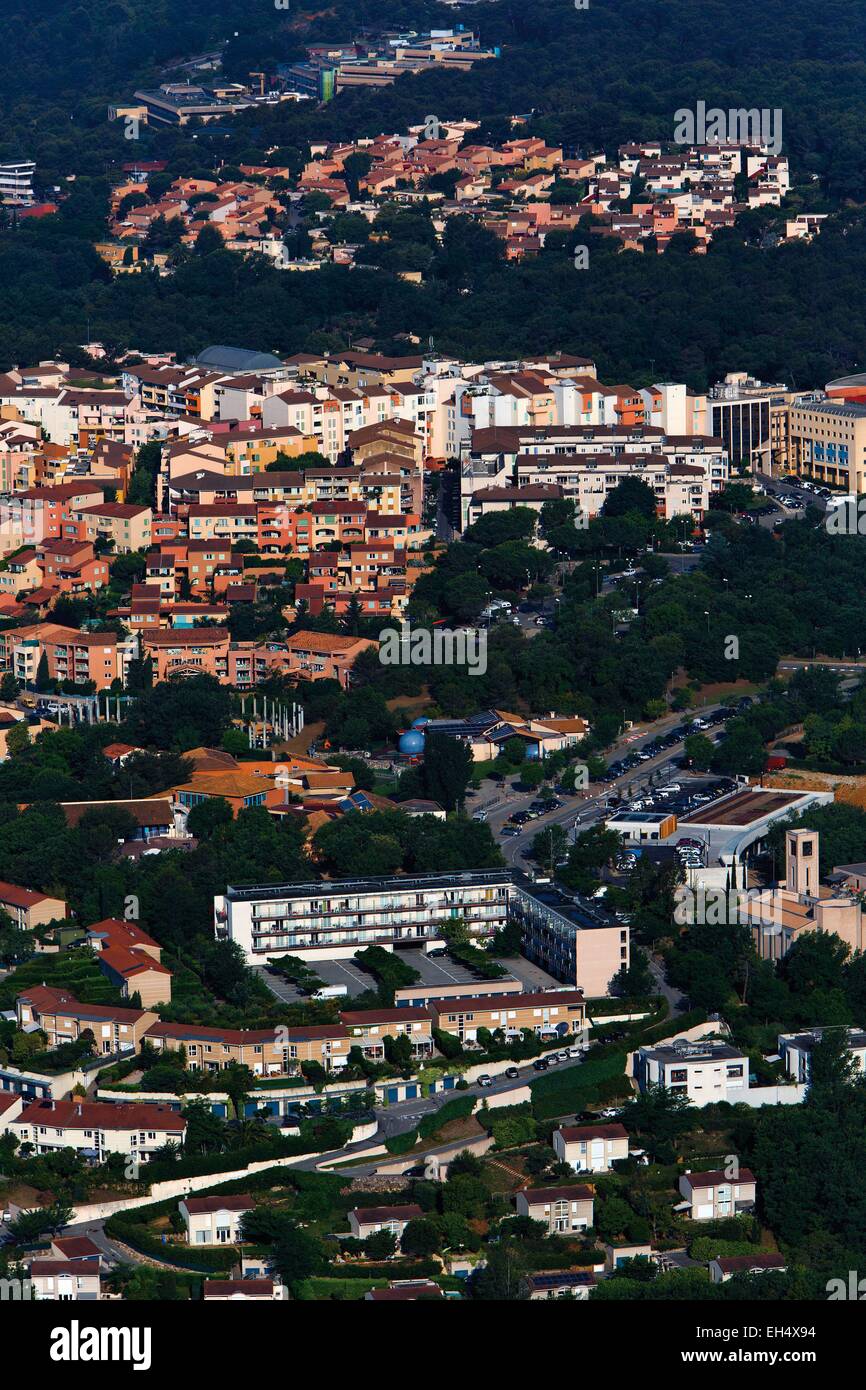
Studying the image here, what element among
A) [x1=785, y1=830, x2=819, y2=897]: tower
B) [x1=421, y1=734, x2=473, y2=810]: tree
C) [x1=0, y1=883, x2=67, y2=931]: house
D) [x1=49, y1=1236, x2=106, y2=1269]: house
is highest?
[x1=421, y1=734, x2=473, y2=810]: tree

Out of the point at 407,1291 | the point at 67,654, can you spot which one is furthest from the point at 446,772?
the point at 407,1291

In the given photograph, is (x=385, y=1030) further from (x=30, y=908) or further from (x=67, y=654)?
(x=67, y=654)

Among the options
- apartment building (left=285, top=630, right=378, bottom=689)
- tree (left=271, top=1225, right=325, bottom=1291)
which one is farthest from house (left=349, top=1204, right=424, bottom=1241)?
apartment building (left=285, top=630, right=378, bottom=689)

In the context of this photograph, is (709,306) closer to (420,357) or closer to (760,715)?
(420,357)

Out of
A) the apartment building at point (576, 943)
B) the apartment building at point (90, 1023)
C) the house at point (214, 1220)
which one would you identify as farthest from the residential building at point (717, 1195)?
the apartment building at point (90, 1023)

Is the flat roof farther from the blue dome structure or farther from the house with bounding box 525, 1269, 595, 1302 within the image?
the house with bounding box 525, 1269, 595, 1302

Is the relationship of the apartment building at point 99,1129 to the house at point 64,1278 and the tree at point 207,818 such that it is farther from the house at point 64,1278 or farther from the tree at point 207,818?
the tree at point 207,818

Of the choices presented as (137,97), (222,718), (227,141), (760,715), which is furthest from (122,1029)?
(137,97)
